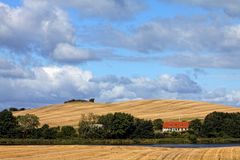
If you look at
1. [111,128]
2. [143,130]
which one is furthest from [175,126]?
[111,128]

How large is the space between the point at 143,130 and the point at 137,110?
35.6 m

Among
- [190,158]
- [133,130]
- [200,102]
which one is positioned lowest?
[190,158]

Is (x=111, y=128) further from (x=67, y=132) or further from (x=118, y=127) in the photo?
(x=67, y=132)

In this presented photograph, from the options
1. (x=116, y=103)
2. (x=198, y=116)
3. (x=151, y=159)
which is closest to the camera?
(x=151, y=159)

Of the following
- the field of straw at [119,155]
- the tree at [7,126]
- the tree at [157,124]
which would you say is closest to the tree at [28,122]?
the tree at [7,126]

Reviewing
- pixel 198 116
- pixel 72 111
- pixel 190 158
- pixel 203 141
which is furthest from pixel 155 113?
pixel 190 158

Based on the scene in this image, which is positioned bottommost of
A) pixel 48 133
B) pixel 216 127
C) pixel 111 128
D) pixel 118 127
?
pixel 48 133

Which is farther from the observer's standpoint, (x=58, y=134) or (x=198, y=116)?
(x=198, y=116)

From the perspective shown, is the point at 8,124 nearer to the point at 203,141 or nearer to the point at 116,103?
the point at 203,141

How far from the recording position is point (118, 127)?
130 meters

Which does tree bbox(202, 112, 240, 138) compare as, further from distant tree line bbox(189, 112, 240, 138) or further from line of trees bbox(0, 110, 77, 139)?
line of trees bbox(0, 110, 77, 139)

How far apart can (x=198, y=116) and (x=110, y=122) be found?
31.4 m

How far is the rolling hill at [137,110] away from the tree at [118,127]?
13244mm

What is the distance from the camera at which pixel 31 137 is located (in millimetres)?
127062
